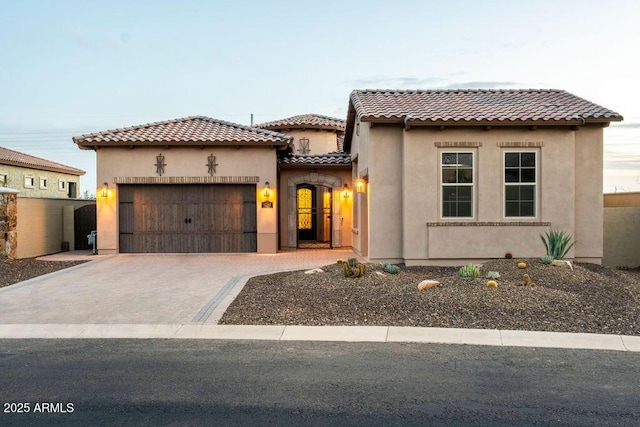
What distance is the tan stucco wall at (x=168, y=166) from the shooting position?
1905 cm

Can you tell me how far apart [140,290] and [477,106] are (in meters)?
10.1

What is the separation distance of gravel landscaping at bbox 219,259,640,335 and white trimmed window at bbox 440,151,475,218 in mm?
3313

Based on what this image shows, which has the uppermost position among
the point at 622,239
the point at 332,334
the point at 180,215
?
the point at 180,215

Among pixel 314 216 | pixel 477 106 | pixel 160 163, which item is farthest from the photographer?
pixel 314 216

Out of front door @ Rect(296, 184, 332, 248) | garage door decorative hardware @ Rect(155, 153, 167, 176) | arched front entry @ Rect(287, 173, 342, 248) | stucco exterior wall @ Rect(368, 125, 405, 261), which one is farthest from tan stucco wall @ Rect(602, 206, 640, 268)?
garage door decorative hardware @ Rect(155, 153, 167, 176)

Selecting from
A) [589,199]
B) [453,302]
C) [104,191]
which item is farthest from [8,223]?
[589,199]

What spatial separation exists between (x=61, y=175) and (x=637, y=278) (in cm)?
3511

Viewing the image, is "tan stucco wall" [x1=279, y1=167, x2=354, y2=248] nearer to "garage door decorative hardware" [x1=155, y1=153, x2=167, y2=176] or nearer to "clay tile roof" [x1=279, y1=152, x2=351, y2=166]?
"clay tile roof" [x1=279, y1=152, x2=351, y2=166]

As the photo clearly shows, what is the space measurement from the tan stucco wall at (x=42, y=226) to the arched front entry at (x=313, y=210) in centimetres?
802

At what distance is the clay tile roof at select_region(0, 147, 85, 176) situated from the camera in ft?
102

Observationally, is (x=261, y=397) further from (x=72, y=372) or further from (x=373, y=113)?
(x=373, y=113)

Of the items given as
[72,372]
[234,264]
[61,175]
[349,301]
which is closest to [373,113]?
[234,264]

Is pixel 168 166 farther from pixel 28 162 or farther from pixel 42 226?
pixel 28 162

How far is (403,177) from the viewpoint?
1541cm
